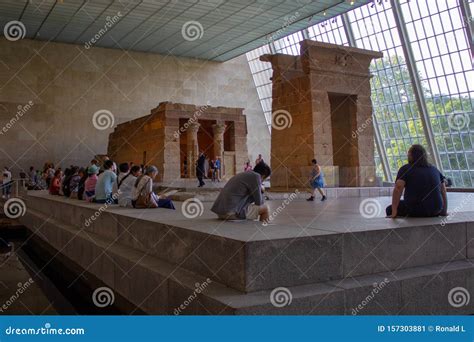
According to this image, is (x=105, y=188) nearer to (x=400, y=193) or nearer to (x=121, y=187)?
(x=121, y=187)

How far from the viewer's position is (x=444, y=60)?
24.8 m

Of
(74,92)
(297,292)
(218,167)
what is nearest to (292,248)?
(297,292)

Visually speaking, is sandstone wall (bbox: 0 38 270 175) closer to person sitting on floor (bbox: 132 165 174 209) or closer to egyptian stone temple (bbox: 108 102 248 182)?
egyptian stone temple (bbox: 108 102 248 182)

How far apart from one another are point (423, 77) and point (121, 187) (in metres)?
22.6

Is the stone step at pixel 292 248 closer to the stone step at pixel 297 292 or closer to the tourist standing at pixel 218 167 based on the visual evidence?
the stone step at pixel 297 292

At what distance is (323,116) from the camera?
15.2 m

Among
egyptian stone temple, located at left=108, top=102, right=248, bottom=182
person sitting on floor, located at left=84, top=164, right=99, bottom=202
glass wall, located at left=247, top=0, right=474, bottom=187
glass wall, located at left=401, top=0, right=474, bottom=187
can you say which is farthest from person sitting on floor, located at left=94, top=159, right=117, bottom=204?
glass wall, located at left=401, top=0, right=474, bottom=187

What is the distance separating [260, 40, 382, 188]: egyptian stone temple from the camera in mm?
15203

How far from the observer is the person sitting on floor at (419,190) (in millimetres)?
5895

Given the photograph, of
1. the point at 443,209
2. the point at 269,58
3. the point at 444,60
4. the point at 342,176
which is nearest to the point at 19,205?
the point at 269,58

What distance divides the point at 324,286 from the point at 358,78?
45.5ft

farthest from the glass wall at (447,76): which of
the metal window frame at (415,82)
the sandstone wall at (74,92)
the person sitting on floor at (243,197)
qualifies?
the person sitting on floor at (243,197)

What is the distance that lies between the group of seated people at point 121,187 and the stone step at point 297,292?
1.68 m

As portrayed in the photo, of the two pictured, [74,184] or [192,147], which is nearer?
[74,184]
